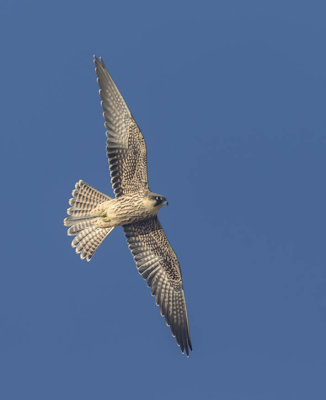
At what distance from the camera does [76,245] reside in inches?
789

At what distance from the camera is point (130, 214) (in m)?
19.5

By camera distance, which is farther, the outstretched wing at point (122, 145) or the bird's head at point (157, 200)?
the outstretched wing at point (122, 145)

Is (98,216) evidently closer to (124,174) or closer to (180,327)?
(124,174)

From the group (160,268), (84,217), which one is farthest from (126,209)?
(160,268)

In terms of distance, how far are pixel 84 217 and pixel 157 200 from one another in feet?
5.60

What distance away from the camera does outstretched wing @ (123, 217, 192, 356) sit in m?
20.1

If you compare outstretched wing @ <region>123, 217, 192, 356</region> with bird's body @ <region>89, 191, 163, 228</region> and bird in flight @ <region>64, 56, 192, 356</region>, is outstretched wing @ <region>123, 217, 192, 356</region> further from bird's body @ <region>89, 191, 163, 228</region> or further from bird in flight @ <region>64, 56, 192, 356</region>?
bird's body @ <region>89, 191, 163, 228</region>

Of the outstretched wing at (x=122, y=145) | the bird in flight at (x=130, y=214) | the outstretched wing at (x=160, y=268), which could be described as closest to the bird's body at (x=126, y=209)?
the bird in flight at (x=130, y=214)

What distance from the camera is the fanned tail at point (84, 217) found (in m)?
19.8

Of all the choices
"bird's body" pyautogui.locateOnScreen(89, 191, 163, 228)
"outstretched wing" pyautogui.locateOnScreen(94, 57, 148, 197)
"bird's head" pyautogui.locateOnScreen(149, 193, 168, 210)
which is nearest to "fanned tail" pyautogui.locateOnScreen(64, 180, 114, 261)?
"bird's body" pyautogui.locateOnScreen(89, 191, 163, 228)

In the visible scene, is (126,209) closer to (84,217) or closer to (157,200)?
(157,200)

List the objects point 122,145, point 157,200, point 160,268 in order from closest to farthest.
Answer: point 157,200
point 122,145
point 160,268

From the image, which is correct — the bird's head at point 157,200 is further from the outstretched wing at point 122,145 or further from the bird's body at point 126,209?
the outstretched wing at point 122,145

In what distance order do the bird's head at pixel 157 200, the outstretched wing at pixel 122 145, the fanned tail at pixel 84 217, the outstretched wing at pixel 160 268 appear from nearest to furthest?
the bird's head at pixel 157 200
the outstretched wing at pixel 122 145
the fanned tail at pixel 84 217
the outstretched wing at pixel 160 268
